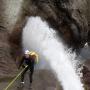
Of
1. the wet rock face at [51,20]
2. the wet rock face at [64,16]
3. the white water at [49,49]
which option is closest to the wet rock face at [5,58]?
the wet rock face at [51,20]

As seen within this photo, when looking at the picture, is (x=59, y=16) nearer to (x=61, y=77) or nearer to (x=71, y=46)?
(x=71, y=46)

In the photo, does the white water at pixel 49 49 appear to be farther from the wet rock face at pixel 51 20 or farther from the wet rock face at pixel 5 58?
the wet rock face at pixel 5 58

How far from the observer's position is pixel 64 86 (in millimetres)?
18531

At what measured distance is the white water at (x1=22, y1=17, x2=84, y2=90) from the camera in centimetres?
1977

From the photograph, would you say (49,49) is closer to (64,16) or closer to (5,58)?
(5,58)

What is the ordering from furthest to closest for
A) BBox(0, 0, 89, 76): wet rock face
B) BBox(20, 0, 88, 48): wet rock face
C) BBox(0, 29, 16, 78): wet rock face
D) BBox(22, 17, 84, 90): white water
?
BBox(20, 0, 88, 48): wet rock face < BBox(22, 17, 84, 90): white water < BBox(0, 0, 89, 76): wet rock face < BBox(0, 29, 16, 78): wet rock face

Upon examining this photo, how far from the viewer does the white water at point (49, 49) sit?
19.8 meters

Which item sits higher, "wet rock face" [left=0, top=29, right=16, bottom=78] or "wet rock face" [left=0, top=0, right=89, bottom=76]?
"wet rock face" [left=0, top=0, right=89, bottom=76]

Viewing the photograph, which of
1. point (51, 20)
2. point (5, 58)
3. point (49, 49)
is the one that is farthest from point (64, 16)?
point (5, 58)

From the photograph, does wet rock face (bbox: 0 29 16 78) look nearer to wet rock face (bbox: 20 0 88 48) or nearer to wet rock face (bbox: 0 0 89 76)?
wet rock face (bbox: 0 0 89 76)

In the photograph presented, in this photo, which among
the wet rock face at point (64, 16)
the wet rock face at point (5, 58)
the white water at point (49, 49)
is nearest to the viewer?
the wet rock face at point (5, 58)

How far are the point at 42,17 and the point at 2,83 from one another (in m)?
7.33

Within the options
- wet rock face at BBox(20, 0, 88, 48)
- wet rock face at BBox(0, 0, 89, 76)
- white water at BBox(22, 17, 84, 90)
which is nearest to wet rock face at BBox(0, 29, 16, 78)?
wet rock face at BBox(0, 0, 89, 76)

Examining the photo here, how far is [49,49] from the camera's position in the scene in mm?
20469
